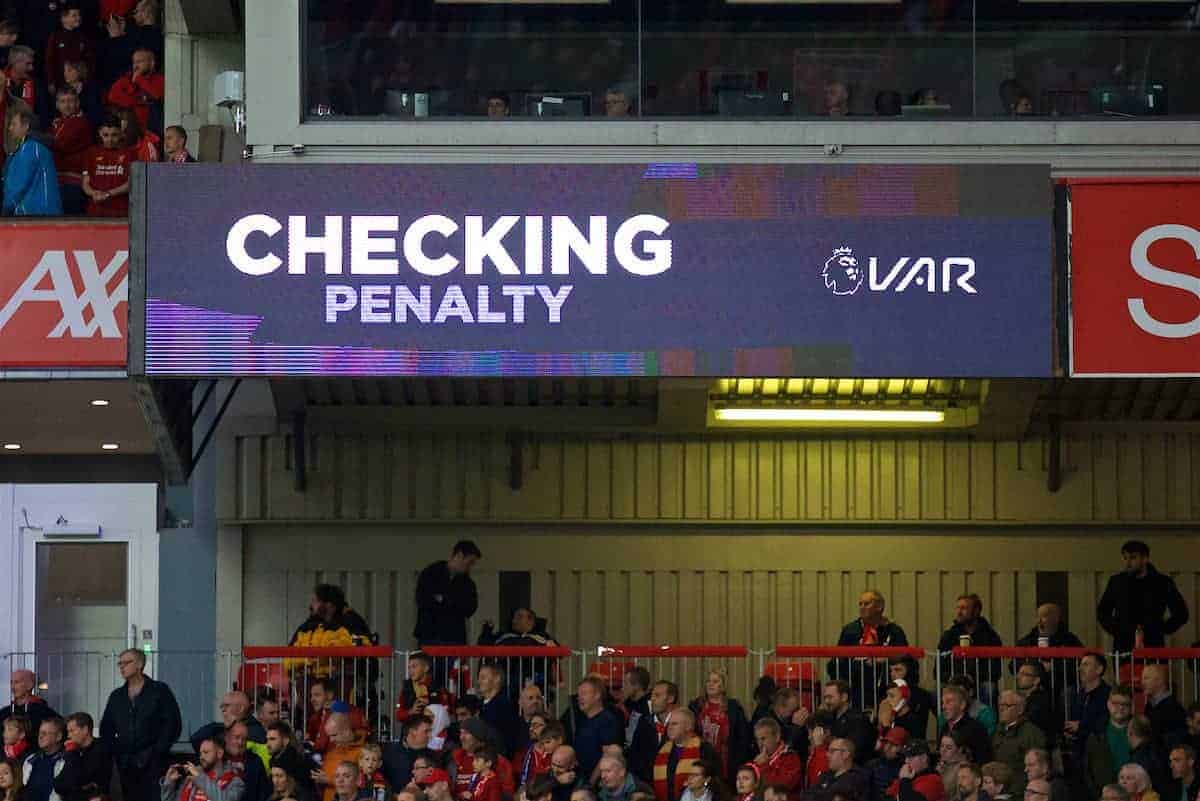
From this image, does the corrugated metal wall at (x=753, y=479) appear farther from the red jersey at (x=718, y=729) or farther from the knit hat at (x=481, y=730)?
the knit hat at (x=481, y=730)

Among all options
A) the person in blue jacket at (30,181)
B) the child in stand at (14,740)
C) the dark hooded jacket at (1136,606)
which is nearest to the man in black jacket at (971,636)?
the dark hooded jacket at (1136,606)

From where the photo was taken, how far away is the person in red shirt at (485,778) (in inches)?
662

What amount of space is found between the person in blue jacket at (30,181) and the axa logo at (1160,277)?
8.13 metres

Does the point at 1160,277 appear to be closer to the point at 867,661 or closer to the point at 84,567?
the point at 867,661

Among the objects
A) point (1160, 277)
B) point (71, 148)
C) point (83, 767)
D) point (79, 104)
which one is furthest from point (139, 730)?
point (1160, 277)

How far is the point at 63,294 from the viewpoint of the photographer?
1856 cm

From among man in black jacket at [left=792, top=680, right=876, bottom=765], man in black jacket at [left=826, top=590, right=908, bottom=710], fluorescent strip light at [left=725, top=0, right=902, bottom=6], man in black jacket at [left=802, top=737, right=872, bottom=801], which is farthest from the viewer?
man in black jacket at [left=826, top=590, right=908, bottom=710]

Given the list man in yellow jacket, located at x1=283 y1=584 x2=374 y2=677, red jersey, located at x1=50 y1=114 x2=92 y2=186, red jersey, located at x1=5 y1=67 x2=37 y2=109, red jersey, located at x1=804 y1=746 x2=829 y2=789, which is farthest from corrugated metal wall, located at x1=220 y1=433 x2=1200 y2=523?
red jersey, located at x1=804 y1=746 x2=829 y2=789

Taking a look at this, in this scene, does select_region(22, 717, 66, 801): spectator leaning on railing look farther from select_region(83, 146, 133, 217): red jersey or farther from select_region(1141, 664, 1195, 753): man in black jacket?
select_region(1141, 664, 1195, 753): man in black jacket

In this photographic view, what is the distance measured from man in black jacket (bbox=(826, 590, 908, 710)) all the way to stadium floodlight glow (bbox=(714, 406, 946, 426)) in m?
2.52

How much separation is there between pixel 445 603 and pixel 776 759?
403cm

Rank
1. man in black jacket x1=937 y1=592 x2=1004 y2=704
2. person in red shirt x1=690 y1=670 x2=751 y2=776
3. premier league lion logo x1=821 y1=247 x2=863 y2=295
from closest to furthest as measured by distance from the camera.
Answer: premier league lion logo x1=821 y1=247 x2=863 y2=295 < person in red shirt x1=690 y1=670 x2=751 y2=776 < man in black jacket x1=937 y1=592 x2=1004 y2=704

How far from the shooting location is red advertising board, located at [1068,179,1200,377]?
17.5 meters

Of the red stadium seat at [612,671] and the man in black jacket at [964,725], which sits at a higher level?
the red stadium seat at [612,671]
